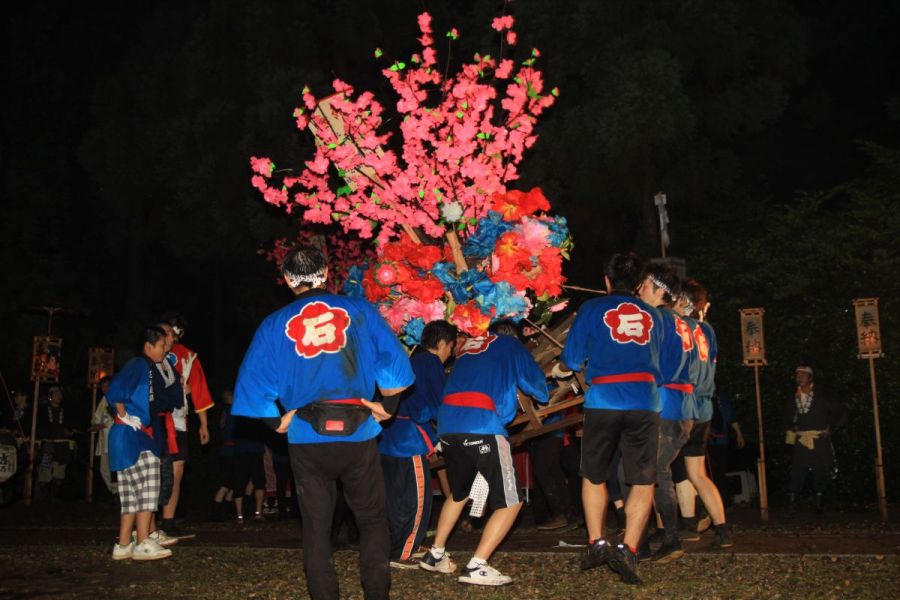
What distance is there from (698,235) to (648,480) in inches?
486

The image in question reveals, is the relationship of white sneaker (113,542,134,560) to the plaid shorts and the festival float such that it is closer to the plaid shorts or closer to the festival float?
the plaid shorts

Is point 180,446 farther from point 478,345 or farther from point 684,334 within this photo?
point 684,334

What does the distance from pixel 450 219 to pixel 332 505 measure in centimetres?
326

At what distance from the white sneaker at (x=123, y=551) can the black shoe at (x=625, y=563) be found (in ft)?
11.5

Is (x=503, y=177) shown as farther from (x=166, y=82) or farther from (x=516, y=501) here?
(x=166, y=82)

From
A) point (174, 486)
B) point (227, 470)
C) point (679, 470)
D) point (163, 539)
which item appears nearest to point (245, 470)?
point (227, 470)

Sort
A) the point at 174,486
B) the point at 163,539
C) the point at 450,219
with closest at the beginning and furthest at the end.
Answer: the point at 450,219, the point at 163,539, the point at 174,486

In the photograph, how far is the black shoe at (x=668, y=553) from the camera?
6098mm

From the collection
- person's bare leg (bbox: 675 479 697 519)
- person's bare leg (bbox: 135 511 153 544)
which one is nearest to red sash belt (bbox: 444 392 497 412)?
person's bare leg (bbox: 675 479 697 519)

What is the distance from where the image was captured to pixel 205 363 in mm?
23078

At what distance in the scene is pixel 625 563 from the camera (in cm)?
531

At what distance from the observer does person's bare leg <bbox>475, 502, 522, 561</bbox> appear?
5523 mm

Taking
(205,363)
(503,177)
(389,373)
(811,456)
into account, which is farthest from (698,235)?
(389,373)

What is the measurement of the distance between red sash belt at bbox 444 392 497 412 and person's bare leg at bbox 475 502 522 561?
62 centimetres
